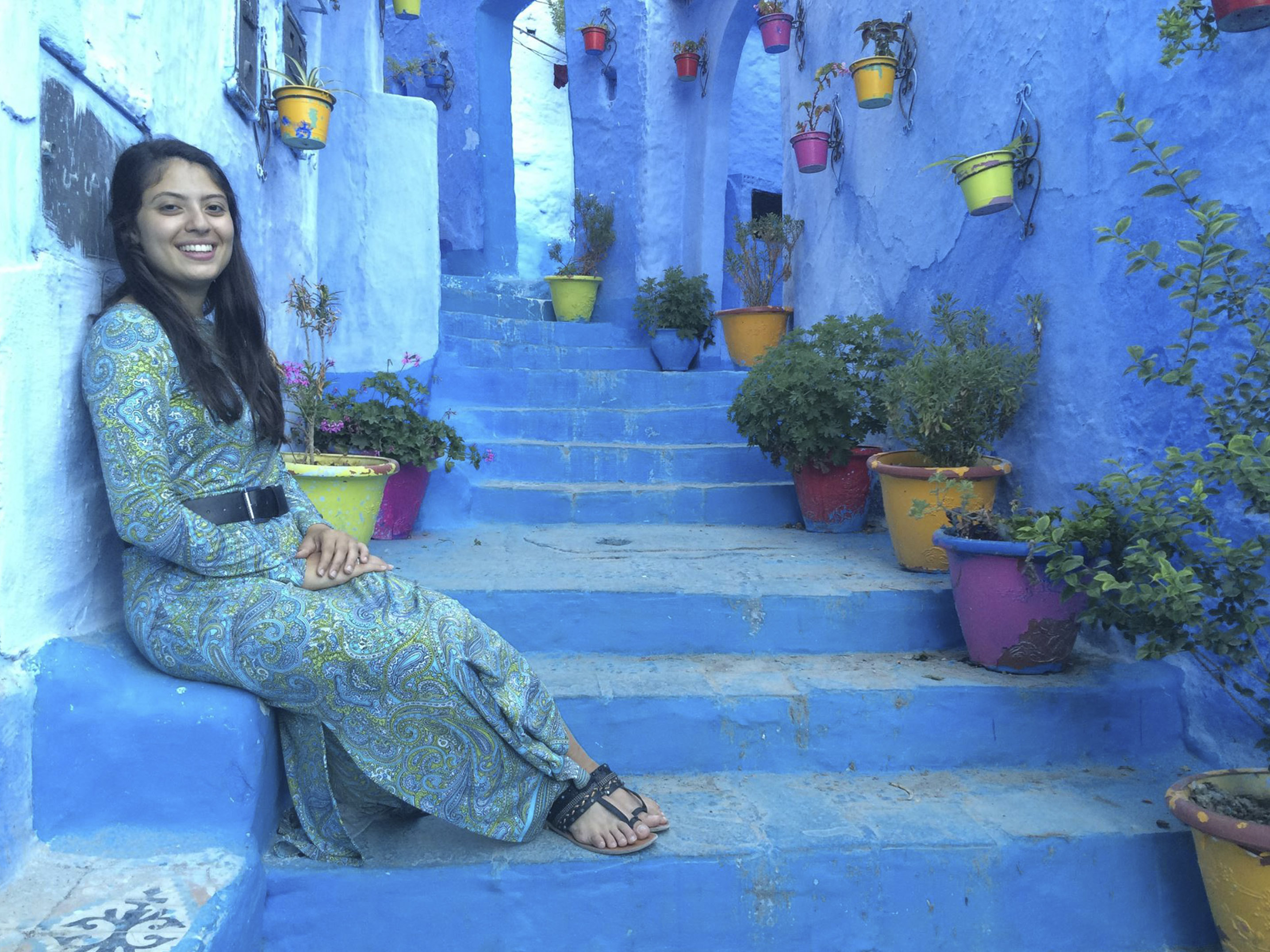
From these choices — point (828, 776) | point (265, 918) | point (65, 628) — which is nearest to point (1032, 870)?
point (828, 776)

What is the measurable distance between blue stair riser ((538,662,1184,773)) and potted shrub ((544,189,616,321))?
17.2 feet

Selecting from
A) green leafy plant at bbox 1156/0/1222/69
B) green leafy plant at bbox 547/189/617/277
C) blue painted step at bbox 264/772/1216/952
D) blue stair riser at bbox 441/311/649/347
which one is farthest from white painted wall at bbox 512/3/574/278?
blue painted step at bbox 264/772/1216/952

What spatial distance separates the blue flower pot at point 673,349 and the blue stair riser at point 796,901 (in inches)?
182

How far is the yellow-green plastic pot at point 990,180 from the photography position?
3.11m

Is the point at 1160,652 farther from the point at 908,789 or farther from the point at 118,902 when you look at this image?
the point at 118,902

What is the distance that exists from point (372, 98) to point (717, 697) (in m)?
3.50

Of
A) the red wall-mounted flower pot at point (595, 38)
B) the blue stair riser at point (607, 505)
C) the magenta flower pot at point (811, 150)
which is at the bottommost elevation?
the blue stair riser at point (607, 505)

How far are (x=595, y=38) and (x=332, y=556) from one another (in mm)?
6885

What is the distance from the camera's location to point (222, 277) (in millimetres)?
1994

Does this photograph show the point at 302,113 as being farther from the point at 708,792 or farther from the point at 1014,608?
the point at 1014,608

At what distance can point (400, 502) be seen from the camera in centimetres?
378

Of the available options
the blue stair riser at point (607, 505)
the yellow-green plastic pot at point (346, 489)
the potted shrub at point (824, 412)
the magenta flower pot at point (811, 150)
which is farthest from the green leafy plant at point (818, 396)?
the yellow-green plastic pot at point (346, 489)

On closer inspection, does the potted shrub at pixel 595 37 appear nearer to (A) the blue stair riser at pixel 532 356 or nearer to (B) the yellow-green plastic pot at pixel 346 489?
(A) the blue stair riser at pixel 532 356

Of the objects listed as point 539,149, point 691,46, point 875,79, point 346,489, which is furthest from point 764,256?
point 539,149
